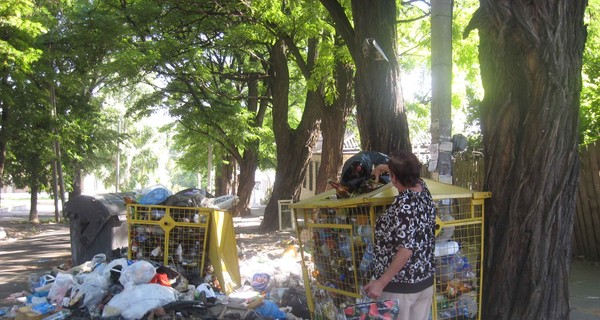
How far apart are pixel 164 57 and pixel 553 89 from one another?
11937 mm

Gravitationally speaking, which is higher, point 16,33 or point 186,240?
point 16,33

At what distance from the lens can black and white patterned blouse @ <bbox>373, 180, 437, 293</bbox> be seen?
11.5ft

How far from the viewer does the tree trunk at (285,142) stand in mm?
15867

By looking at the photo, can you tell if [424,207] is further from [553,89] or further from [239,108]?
[239,108]

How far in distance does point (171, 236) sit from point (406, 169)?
413 cm

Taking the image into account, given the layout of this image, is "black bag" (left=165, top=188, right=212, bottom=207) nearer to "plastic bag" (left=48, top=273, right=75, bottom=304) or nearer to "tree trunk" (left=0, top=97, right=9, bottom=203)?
"plastic bag" (left=48, top=273, right=75, bottom=304)

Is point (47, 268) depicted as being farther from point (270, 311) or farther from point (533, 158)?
point (533, 158)

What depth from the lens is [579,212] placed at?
8859mm

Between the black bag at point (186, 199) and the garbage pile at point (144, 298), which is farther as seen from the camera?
the black bag at point (186, 199)

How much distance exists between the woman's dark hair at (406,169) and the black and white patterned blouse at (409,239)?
0.08m

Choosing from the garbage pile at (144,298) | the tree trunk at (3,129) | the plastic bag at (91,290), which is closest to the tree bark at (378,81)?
the garbage pile at (144,298)

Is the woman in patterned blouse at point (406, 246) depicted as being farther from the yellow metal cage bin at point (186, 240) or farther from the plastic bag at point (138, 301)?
the yellow metal cage bin at point (186, 240)

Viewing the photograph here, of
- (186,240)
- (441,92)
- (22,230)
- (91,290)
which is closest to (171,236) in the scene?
(186,240)

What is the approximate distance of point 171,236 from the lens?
6.96m
